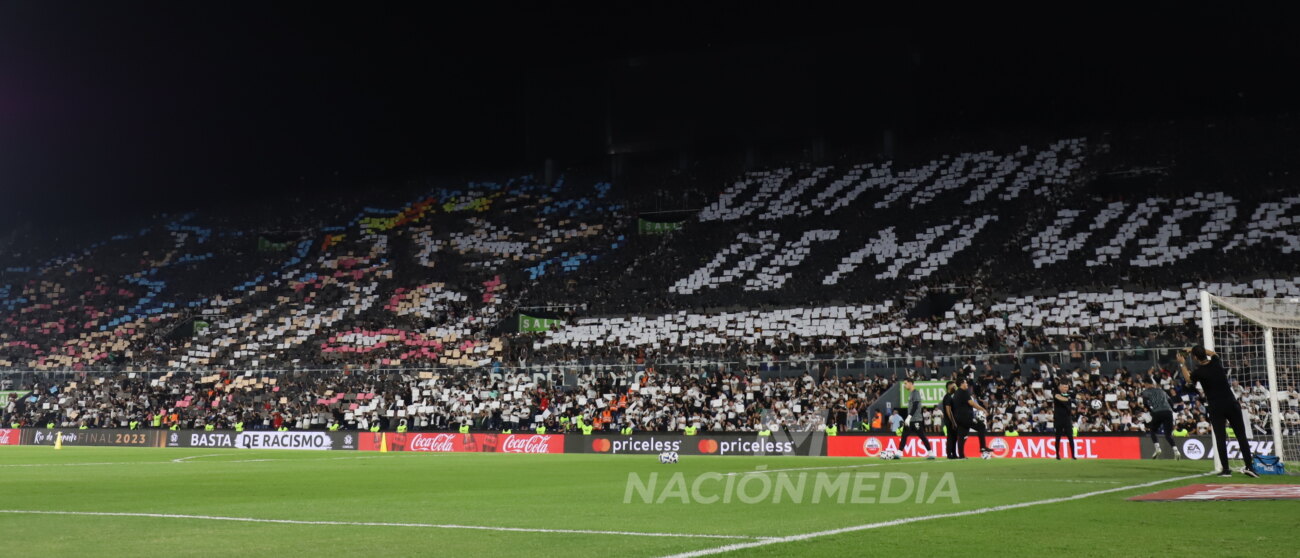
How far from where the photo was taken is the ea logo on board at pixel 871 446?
102ft

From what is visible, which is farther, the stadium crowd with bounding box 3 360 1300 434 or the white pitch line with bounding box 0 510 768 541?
the stadium crowd with bounding box 3 360 1300 434

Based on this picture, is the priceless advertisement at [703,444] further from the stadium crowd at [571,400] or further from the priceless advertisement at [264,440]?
the priceless advertisement at [264,440]

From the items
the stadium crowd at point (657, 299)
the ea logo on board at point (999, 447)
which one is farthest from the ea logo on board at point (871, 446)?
the ea logo on board at point (999, 447)

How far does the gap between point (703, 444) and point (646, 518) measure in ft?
83.1

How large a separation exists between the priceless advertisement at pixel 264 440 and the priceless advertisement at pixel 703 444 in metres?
9.28

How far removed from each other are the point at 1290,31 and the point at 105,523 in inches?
2108

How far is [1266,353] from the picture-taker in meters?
17.3

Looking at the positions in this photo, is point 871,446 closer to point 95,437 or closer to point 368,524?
point 368,524

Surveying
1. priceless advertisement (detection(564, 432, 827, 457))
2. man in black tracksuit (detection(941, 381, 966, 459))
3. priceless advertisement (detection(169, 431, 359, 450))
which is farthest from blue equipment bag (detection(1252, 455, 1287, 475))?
priceless advertisement (detection(169, 431, 359, 450))

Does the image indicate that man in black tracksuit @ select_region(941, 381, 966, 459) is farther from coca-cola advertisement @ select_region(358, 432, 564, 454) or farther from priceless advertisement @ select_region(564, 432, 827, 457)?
coca-cola advertisement @ select_region(358, 432, 564, 454)

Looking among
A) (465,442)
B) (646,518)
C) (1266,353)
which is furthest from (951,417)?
(465,442)

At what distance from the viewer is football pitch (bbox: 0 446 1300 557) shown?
7406mm

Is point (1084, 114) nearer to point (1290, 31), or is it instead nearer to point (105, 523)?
point (1290, 31)

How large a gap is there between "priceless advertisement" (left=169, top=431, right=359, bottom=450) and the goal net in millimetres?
28157
